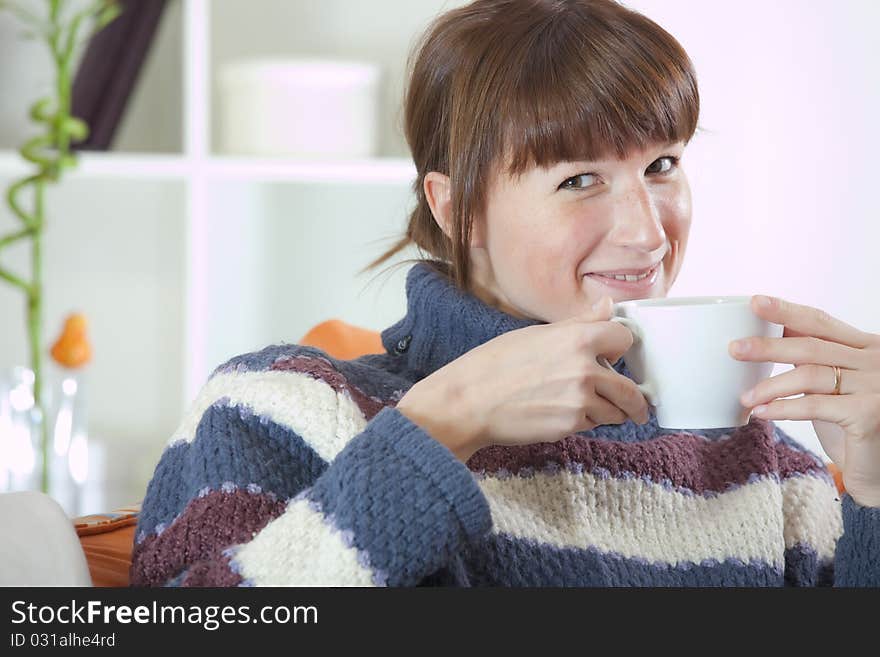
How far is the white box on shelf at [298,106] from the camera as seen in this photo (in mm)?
2146

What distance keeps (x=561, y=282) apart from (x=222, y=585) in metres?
0.45

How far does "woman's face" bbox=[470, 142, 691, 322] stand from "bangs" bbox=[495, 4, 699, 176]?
2 centimetres

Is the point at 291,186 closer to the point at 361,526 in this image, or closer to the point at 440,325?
the point at 440,325

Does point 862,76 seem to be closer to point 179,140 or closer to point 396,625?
point 179,140

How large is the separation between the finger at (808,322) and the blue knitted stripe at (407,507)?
9.2 inches

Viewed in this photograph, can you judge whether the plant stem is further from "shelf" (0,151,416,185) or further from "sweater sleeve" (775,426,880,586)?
"sweater sleeve" (775,426,880,586)

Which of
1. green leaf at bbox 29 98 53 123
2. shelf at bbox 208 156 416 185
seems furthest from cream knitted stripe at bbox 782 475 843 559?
green leaf at bbox 29 98 53 123

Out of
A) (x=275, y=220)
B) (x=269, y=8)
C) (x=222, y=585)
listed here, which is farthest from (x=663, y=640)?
(x=269, y=8)

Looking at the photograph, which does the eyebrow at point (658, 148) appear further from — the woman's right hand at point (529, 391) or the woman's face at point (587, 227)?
the woman's right hand at point (529, 391)

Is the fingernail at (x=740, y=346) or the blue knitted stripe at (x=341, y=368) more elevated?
the fingernail at (x=740, y=346)

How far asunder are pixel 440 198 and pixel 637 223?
0.82 ft

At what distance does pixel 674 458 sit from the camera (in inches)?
45.1

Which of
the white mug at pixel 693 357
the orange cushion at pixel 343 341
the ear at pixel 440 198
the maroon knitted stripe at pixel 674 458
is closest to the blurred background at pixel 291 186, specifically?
the orange cushion at pixel 343 341

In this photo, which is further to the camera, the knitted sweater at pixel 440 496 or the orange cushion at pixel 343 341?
the orange cushion at pixel 343 341
